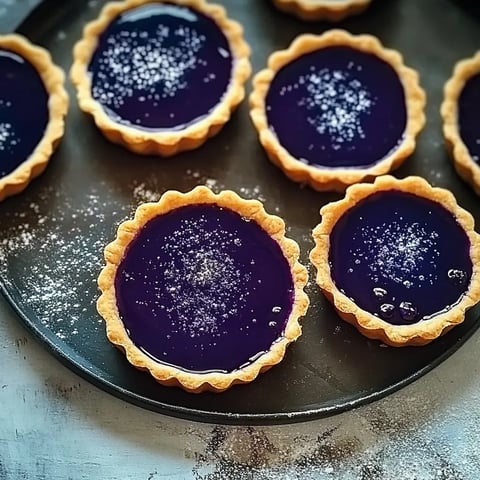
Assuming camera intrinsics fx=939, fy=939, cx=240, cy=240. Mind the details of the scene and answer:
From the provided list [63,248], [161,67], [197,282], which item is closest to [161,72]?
[161,67]

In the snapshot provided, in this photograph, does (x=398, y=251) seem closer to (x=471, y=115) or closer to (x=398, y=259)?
(x=398, y=259)

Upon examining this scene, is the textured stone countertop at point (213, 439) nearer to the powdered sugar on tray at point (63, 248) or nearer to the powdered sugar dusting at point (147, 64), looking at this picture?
the powdered sugar on tray at point (63, 248)

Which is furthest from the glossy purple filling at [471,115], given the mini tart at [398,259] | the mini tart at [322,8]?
the mini tart at [322,8]

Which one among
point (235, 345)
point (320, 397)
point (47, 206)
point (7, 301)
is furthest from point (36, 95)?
point (320, 397)

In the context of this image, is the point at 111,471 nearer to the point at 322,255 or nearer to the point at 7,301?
the point at 7,301

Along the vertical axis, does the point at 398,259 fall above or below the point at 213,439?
above

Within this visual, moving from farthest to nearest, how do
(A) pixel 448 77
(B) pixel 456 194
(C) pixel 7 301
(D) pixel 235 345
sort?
(A) pixel 448 77
(B) pixel 456 194
(C) pixel 7 301
(D) pixel 235 345

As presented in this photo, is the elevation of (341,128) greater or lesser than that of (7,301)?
greater
